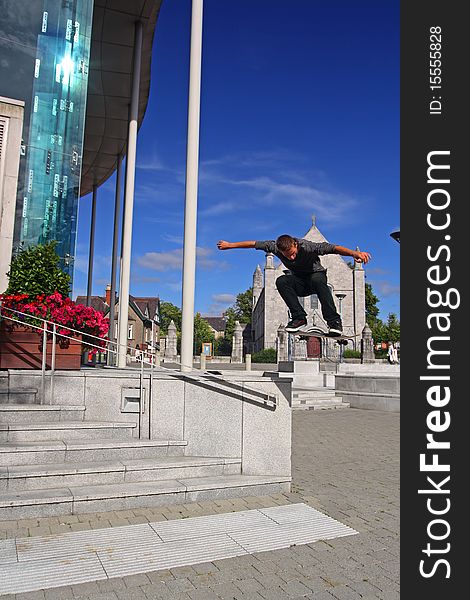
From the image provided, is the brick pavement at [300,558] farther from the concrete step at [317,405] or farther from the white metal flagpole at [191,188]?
the concrete step at [317,405]

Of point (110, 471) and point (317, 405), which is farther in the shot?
point (317, 405)

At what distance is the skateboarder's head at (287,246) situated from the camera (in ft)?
19.5

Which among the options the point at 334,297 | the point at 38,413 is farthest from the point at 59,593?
the point at 334,297

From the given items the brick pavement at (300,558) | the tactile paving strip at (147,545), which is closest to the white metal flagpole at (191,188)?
the brick pavement at (300,558)

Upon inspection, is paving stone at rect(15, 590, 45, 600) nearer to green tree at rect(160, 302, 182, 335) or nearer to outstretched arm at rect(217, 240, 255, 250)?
outstretched arm at rect(217, 240, 255, 250)

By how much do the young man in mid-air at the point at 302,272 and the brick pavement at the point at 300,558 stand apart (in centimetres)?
225

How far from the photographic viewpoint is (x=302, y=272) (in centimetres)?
627

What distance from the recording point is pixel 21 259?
8719mm

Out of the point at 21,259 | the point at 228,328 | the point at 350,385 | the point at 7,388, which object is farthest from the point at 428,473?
the point at 228,328

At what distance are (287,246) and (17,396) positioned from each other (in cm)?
456

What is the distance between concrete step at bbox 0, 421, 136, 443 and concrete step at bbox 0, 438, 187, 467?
0.11m

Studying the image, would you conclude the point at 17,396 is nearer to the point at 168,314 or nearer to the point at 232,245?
the point at 232,245

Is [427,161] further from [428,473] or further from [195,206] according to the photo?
[195,206]

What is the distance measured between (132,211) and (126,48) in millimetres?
6075
